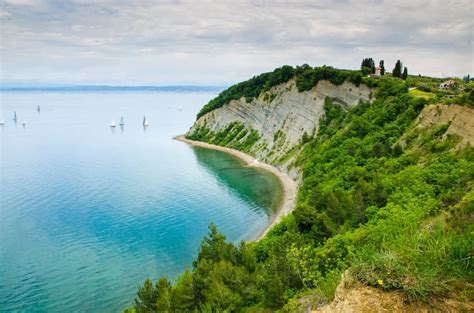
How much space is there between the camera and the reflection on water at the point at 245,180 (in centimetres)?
5659

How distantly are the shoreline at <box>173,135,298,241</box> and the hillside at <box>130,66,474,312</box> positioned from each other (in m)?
2.38

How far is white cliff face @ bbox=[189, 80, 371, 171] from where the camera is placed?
7506 centimetres

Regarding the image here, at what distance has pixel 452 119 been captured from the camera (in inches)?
1492

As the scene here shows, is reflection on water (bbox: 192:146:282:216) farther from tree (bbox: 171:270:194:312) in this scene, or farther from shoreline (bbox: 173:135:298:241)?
tree (bbox: 171:270:194:312)

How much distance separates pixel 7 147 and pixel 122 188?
5631 cm

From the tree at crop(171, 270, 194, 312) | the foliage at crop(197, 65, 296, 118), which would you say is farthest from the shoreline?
the tree at crop(171, 270, 194, 312)

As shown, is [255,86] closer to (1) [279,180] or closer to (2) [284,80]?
(2) [284,80]

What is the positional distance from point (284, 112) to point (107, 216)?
50.1m

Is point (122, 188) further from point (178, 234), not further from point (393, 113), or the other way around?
point (393, 113)

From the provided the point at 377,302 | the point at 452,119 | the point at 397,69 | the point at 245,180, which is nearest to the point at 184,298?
the point at 377,302

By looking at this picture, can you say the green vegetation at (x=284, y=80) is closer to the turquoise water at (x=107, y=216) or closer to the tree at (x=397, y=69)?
the tree at (x=397, y=69)

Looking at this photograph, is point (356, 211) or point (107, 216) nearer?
point (356, 211)

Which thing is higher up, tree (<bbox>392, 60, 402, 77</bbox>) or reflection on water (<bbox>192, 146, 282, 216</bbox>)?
tree (<bbox>392, 60, 402, 77</bbox>)

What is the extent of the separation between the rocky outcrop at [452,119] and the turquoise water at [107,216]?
2165 cm
